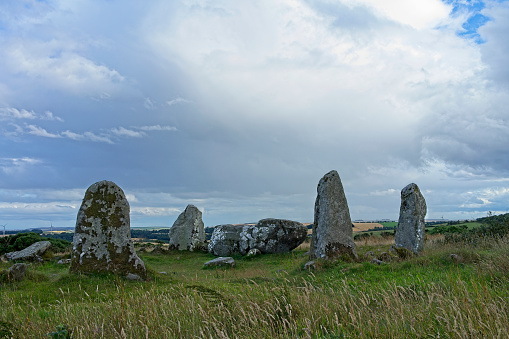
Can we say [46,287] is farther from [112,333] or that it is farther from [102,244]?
[112,333]

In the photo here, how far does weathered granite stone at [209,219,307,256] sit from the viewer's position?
24.9 meters

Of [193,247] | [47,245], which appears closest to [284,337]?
[47,245]

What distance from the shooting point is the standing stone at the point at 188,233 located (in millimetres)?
29203

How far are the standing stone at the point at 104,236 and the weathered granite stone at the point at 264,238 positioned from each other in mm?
11620

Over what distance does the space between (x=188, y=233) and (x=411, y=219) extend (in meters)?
16.8

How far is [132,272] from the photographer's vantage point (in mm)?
14016

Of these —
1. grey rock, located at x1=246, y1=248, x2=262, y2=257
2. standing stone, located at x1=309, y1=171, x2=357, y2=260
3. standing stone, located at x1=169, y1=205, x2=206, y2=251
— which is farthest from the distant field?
standing stone, located at x1=309, y1=171, x2=357, y2=260

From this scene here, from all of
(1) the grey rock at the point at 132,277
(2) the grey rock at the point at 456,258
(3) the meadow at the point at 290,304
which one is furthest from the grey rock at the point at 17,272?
(2) the grey rock at the point at 456,258

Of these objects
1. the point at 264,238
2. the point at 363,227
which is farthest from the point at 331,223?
the point at 363,227

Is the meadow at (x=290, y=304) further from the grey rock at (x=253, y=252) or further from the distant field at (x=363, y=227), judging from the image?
the distant field at (x=363, y=227)

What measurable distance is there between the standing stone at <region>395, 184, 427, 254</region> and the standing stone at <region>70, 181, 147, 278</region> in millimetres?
13975

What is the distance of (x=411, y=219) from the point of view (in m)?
20.3

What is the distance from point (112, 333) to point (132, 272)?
8761 millimetres

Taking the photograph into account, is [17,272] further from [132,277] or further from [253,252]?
[253,252]
